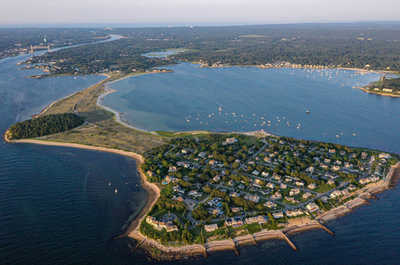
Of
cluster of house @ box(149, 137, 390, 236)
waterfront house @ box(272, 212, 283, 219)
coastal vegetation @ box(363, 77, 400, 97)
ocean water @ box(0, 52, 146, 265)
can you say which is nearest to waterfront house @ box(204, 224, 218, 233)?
cluster of house @ box(149, 137, 390, 236)

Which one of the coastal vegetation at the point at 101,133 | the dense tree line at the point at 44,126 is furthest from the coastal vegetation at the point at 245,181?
the dense tree line at the point at 44,126

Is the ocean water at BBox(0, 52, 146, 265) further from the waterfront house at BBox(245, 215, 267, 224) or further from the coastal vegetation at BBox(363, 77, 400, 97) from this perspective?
the coastal vegetation at BBox(363, 77, 400, 97)

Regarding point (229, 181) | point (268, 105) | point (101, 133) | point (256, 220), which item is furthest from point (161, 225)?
point (268, 105)

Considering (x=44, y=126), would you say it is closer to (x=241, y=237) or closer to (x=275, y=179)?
(x=275, y=179)

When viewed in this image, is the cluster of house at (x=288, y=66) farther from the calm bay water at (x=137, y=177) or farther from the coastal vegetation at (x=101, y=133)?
the coastal vegetation at (x=101, y=133)

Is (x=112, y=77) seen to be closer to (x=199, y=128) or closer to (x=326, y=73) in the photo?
(x=199, y=128)
